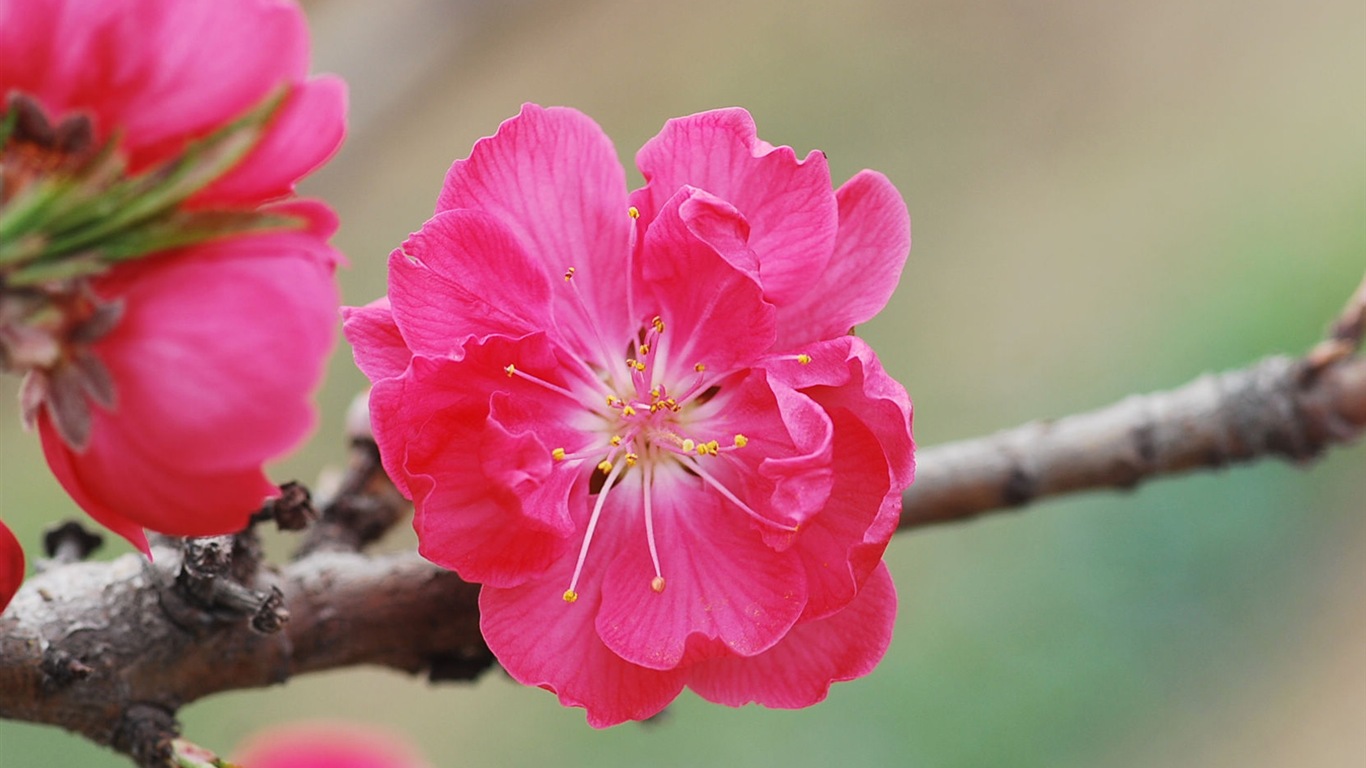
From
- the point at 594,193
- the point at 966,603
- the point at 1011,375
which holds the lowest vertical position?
the point at 594,193

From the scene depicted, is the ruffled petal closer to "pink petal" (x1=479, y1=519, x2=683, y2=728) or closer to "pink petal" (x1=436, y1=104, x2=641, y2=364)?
"pink petal" (x1=479, y1=519, x2=683, y2=728)

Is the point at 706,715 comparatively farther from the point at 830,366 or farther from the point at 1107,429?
the point at 830,366

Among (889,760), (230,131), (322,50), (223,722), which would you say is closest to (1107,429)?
(230,131)

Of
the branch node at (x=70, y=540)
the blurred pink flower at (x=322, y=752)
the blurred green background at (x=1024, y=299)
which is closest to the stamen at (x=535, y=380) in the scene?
the branch node at (x=70, y=540)

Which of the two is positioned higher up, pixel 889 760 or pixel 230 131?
pixel 889 760

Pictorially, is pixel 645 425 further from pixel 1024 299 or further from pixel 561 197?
pixel 1024 299

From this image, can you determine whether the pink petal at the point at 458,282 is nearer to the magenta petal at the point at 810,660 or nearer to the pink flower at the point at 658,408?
the pink flower at the point at 658,408
